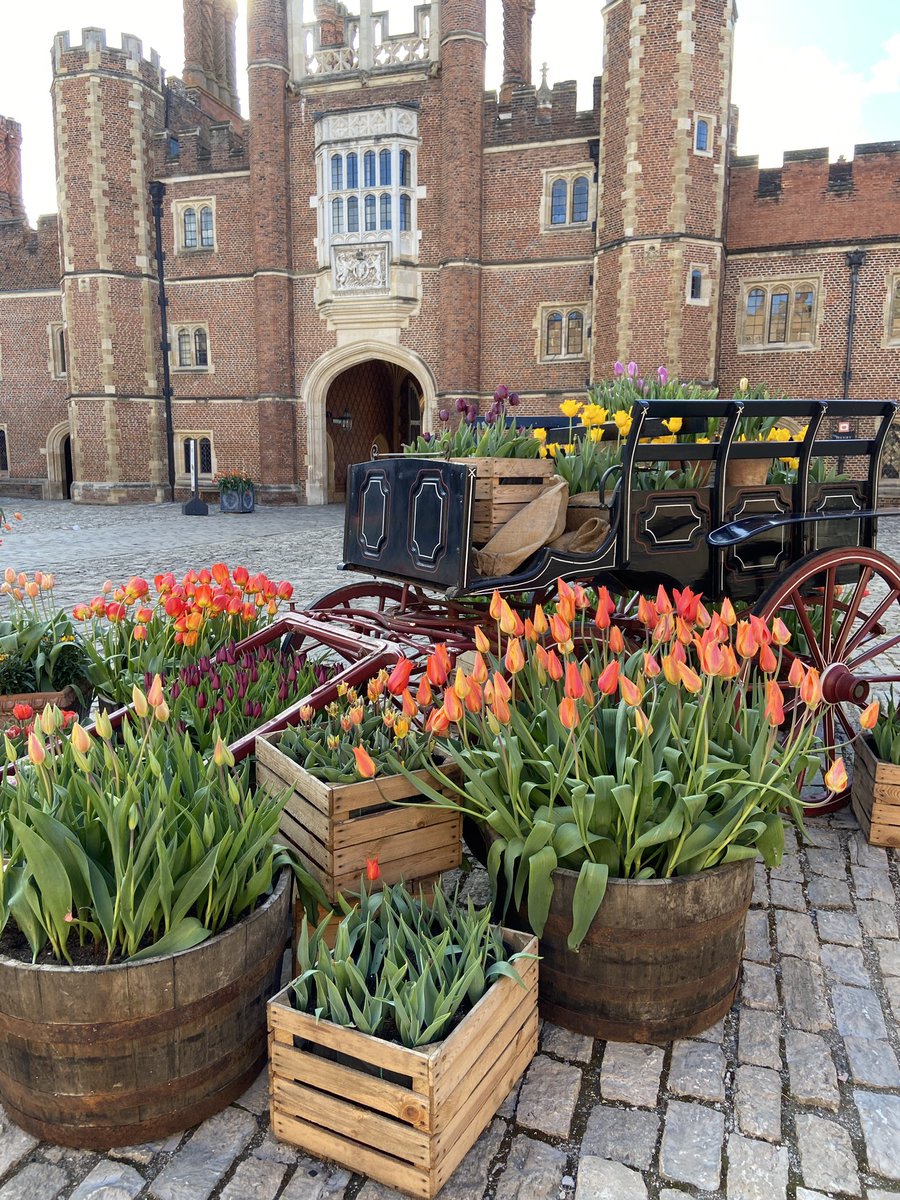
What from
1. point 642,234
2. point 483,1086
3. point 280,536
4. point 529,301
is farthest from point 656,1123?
point 529,301

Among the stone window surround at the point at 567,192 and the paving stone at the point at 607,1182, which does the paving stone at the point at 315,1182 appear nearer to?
the paving stone at the point at 607,1182

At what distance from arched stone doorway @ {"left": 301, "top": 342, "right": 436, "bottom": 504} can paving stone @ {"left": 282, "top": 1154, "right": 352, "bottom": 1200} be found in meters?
20.5

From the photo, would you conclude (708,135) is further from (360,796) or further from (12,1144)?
(12,1144)

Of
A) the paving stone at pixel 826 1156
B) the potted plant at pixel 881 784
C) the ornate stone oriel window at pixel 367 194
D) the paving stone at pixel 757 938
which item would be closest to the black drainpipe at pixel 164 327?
the ornate stone oriel window at pixel 367 194

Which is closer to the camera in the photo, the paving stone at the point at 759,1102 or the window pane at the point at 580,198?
the paving stone at the point at 759,1102

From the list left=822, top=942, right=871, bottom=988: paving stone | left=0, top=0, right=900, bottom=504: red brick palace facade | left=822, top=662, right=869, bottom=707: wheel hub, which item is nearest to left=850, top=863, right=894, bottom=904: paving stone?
left=822, top=942, right=871, bottom=988: paving stone

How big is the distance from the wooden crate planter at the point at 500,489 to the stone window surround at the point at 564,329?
1764 centimetres

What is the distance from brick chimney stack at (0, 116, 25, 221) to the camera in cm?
2711

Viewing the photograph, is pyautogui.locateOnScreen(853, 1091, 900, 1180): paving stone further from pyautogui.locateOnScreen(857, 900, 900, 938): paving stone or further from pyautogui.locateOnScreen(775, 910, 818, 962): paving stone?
pyautogui.locateOnScreen(857, 900, 900, 938): paving stone

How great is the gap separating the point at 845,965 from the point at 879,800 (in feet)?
3.05

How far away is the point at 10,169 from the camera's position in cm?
2725

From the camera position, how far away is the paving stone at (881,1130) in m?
1.86

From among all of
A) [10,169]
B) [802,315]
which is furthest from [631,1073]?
[10,169]

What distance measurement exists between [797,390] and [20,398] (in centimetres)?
2411
